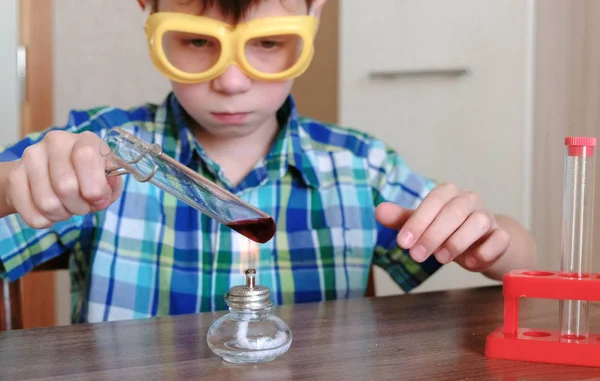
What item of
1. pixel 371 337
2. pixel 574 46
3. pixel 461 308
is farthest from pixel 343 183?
pixel 574 46

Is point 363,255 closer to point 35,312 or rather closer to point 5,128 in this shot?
point 5,128

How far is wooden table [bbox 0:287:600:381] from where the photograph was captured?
0.56m

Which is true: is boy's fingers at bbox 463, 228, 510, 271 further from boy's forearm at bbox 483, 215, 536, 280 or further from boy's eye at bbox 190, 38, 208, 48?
boy's eye at bbox 190, 38, 208, 48

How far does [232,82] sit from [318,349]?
1.39 feet

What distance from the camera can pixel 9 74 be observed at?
2.02 m

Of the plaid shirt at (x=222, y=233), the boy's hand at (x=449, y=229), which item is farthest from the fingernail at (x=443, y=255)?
the plaid shirt at (x=222, y=233)

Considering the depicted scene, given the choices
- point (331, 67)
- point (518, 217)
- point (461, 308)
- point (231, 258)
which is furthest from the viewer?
point (331, 67)

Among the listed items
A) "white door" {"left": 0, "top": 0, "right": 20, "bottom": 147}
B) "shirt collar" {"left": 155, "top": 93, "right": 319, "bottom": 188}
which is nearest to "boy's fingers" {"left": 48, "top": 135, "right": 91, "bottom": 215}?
"shirt collar" {"left": 155, "top": 93, "right": 319, "bottom": 188}

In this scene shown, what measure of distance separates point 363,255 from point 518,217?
975 mm

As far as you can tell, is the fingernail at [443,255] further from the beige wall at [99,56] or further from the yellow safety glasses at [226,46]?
the beige wall at [99,56]

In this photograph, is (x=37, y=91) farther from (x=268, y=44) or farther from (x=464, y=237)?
(x=464, y=237)

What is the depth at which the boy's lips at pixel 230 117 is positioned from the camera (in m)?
0.97

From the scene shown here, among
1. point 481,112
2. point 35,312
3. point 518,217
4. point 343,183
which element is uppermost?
point 481,112

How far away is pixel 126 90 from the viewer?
2291mm
